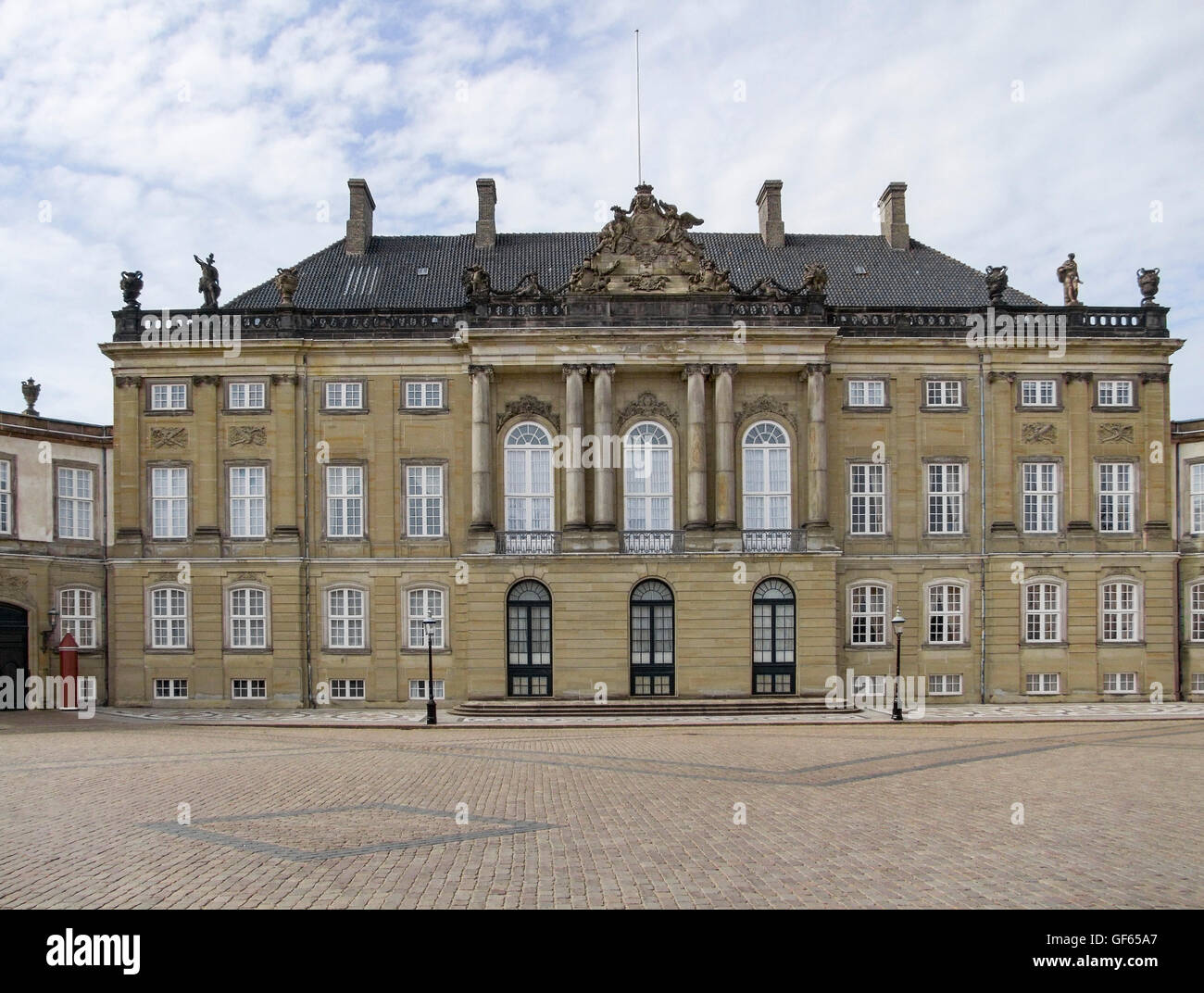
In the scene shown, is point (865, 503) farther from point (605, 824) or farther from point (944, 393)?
point (605, 824)

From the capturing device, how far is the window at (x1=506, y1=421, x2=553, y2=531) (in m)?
37.1

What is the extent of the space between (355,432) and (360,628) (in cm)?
677

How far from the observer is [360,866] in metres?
11.6

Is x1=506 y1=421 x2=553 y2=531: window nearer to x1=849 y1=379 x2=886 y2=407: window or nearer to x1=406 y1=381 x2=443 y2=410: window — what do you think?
x1=406 y1=381 x2=443 y2=410: window

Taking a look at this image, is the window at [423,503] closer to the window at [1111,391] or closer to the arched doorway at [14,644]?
the arched doorway at [14,644]

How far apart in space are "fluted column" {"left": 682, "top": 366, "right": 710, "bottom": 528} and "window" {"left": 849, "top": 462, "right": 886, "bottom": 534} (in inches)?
217

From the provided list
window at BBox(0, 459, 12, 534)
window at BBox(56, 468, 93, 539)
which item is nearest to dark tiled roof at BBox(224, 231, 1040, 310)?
window at BBox(56, 468, 93, 539)

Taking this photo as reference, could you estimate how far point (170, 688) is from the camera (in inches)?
1463

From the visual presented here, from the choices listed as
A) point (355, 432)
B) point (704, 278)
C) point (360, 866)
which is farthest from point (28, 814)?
point (704, 278)

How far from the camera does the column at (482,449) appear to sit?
36031 mm

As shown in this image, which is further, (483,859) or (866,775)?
(866,775)

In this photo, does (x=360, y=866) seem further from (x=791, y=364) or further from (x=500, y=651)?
(x=791, y=364)

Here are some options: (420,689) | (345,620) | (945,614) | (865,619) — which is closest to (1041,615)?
(945,614)

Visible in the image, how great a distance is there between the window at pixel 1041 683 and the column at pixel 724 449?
11.7m
